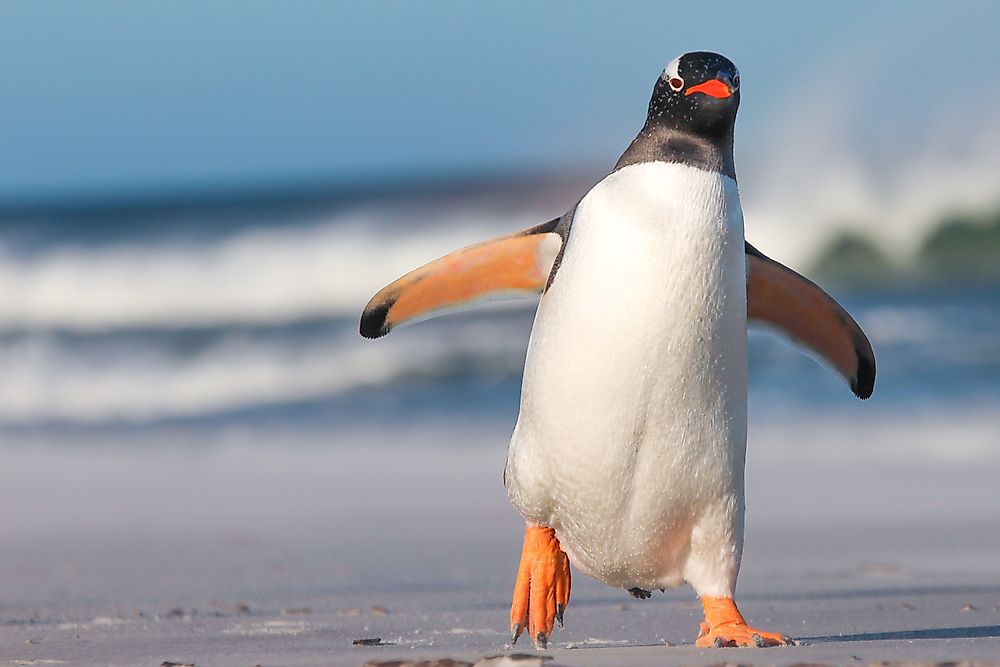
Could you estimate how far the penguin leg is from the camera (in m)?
4.05

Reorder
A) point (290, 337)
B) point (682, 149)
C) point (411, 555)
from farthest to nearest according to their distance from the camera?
point (290, 337) → point (411, 555) → point (682, 149)

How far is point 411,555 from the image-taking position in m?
6.20

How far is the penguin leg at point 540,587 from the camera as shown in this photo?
4.05 m

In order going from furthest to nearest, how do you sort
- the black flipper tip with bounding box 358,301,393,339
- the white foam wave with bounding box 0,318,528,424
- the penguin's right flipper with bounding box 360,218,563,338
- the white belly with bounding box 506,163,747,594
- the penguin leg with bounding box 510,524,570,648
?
the white foam wave with bounding box 0,318,528,424, the black flipper tip with bounding box 358,301,393,339, the penguin's right flipper with bounding box 360,218,563,338, the penguin leg with bounding box 510,524,570,648, the white belly with bounding box 506,163,747,594

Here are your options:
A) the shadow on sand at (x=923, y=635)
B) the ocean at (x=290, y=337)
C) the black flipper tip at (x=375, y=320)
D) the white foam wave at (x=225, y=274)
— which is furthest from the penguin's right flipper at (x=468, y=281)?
the white foam wave at (x=225, y=274)

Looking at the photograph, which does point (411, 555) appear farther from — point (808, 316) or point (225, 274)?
point (225, 274)

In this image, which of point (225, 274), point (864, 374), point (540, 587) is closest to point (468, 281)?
point (540, 587)

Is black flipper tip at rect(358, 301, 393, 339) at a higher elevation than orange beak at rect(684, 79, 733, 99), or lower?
lower

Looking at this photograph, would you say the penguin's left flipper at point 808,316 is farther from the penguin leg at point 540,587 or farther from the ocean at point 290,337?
the ocean at point 290,337

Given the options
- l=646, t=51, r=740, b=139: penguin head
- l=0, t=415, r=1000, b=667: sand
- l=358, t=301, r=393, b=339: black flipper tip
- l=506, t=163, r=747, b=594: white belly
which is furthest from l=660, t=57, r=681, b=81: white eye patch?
l=0, t=415, r=1000, b=667: sand

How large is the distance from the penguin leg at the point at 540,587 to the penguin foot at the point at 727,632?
414 millimetres

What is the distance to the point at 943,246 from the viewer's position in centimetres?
2003

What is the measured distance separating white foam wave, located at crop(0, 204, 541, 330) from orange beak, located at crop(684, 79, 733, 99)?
14.2m

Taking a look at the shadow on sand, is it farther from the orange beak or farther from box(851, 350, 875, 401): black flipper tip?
the orange beak
